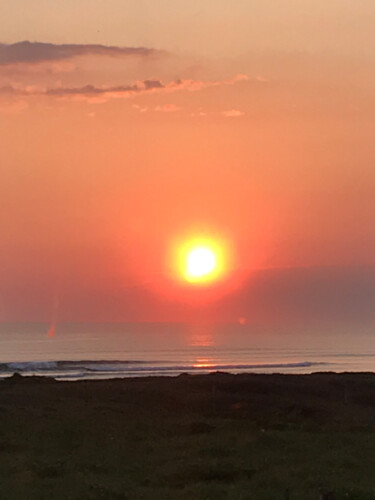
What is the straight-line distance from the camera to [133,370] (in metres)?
85.8

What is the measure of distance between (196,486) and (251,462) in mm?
3657

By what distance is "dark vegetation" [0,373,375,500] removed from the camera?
20.8 meters

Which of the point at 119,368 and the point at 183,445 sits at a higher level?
the point at 119,368

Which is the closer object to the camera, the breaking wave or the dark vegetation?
the dark vegetation

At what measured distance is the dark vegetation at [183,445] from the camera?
20.8 metres

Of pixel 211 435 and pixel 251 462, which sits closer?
pixel 251 462

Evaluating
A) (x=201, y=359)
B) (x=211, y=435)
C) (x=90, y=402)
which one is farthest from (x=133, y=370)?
(x=211, y=435)

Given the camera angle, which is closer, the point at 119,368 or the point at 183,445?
the point at 183,445

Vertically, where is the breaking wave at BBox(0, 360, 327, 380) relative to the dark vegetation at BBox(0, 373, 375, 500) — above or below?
above

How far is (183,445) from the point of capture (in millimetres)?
27172

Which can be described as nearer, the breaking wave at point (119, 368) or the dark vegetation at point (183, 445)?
the dark vegetation at point (183, 445)

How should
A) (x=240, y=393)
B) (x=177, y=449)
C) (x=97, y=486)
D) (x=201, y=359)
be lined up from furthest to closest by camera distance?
(x=201, y=359) → (x=240, y=393) → (x=177, y=449) → (x=97, y=486)

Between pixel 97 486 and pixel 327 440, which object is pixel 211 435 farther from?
pixel 97 486

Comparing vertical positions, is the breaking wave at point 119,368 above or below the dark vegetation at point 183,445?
above
